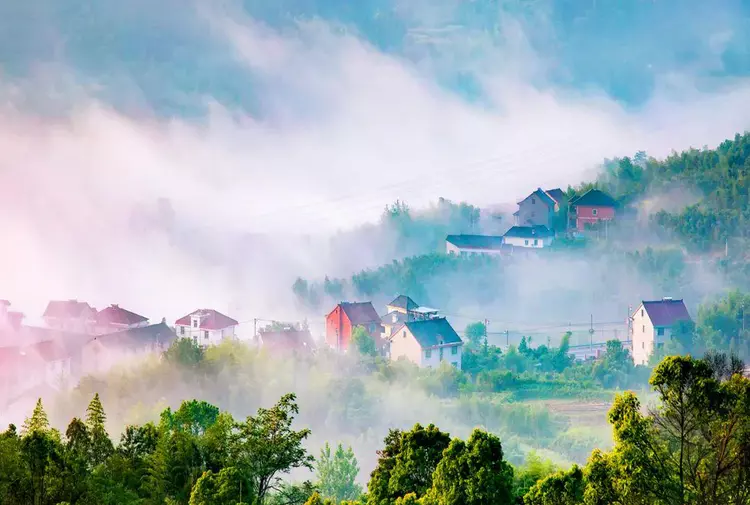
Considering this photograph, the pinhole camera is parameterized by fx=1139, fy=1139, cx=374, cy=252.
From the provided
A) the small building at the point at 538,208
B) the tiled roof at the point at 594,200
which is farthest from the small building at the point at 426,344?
the tiled roof at the point at 594,200

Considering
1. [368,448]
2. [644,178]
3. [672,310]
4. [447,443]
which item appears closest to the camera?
[447,443]

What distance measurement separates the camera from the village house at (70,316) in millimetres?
25828

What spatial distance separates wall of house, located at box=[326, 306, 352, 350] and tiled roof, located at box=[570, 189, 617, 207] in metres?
10.0

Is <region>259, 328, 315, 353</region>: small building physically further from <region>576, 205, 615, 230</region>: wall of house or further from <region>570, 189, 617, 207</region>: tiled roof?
<region>570, 189, 617, 207</region>: tiled roof

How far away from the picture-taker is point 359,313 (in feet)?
86.2

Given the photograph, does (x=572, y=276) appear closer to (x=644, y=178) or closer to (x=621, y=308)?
(x=621, y=308)

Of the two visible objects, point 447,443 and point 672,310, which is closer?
point 447,443

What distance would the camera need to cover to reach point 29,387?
2225 centimetres

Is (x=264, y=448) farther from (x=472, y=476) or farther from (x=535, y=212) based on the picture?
(x=535, y=212)

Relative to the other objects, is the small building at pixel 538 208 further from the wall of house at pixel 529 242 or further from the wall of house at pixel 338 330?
the wall of house at pixel 338 330

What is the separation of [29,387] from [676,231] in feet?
63.3

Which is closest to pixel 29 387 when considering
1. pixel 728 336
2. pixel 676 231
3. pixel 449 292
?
pixel 449 292

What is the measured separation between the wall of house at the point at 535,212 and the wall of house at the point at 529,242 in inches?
32.6

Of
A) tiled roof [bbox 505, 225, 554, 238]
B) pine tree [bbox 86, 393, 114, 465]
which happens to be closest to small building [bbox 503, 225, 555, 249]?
tiled roof [bbox 505, 225, 554, 238]
